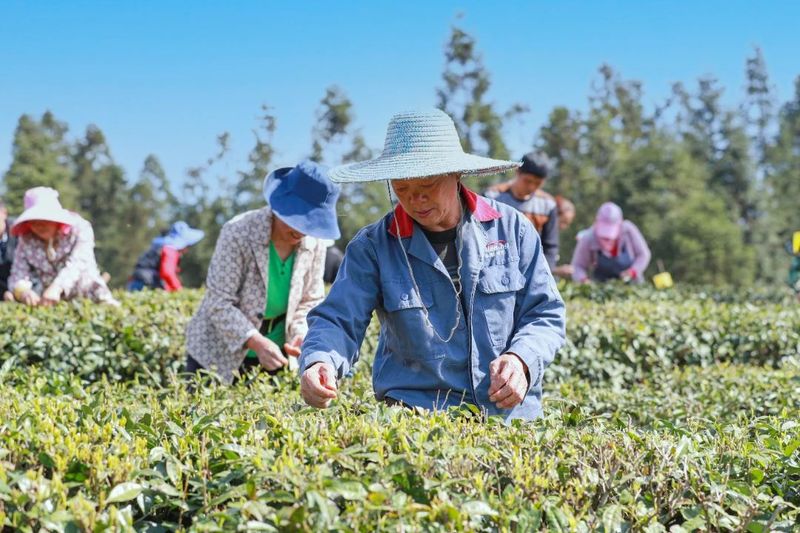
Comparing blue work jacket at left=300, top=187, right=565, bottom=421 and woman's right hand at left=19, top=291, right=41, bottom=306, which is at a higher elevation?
blue work jacket at left=300, top=187, right=565, bottom=421

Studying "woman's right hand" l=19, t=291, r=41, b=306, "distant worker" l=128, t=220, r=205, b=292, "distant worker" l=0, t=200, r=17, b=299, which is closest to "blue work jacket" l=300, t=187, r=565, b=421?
"woman's right hand" l=19, t=291, r=41, b=306

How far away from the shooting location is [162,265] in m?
11.5

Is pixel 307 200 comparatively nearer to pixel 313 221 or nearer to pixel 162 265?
pixel 313 221

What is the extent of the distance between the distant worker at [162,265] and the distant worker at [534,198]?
203 inches

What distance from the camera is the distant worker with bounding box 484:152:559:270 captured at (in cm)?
724

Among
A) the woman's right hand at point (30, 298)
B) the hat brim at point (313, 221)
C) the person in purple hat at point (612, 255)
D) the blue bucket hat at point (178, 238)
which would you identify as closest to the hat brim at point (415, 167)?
the hat brim at point (313, 221)

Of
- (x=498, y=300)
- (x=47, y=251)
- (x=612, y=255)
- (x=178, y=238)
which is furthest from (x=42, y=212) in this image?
(x=612, y=255)

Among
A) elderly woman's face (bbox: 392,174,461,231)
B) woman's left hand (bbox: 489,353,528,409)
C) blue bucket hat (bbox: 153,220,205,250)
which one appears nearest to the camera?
woman's left hand (bbox: 489,353,528,409)

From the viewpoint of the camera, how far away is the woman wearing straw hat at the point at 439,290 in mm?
2926

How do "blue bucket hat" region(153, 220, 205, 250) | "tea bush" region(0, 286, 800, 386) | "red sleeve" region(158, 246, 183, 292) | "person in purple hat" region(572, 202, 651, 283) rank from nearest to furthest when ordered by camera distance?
"tea bush" region(0, 286, 800, 386) < "person in purple hat" region(572, 202, 651, 283) < "red sleeve" region(158, 246, 183, 292) < "blue bucket hat" region(153, 220, 205, 250)

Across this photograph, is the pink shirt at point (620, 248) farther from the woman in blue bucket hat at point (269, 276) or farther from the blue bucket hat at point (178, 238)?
the woman in blue bucket hat at point (269, 276)

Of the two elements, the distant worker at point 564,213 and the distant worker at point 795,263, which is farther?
the distant worker at point 564,213

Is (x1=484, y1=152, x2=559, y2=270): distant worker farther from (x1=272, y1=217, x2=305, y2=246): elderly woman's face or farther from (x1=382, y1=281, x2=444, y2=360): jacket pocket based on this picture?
(x1=382, y1=281, x2=444, y2=360): jacket pocket

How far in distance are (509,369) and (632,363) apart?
4.26 metres
